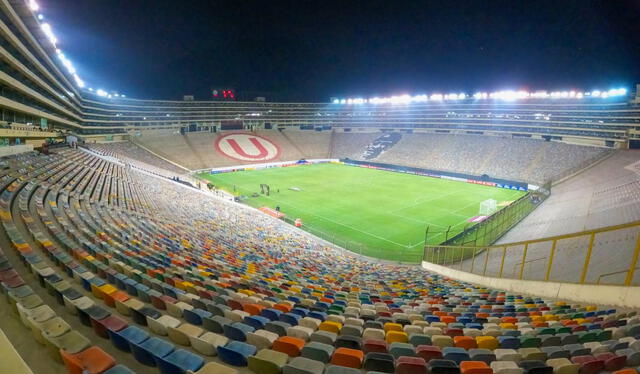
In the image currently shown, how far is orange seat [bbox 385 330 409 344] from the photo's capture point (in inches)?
226

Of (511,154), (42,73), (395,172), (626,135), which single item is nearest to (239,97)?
(395,172)

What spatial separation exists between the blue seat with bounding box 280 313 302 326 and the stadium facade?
81.7 ft

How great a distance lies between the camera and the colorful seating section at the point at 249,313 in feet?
14.1

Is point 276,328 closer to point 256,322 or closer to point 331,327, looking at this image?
point 256,322

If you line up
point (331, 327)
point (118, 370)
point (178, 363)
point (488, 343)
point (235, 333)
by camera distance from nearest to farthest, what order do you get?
1. point (118, 370)
2. point (178, 363)
3. point (235, 333)
4. point (488, 343)
5. point (331, 327)

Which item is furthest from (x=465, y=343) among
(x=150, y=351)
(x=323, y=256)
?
(x=323, y=256)

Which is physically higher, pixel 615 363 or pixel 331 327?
pixel 615 363

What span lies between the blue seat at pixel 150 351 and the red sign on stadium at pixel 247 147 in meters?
63.3

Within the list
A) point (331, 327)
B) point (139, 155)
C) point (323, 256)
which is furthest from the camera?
point (139, 155)

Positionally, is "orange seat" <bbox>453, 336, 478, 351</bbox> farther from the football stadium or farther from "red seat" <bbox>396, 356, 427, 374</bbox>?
"red seat" <bbox>396, 356, 427, 374</bbox>

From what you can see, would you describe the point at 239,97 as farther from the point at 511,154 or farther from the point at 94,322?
the point at 94,322

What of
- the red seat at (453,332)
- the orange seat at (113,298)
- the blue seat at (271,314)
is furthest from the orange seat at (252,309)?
the red seat at (453,332)

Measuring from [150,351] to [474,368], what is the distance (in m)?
4.30

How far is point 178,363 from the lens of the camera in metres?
3.92
